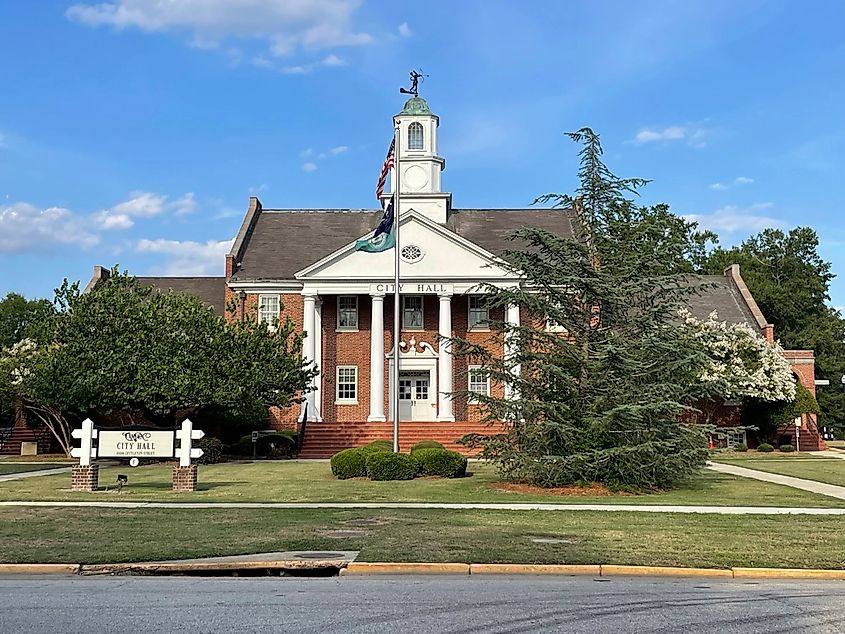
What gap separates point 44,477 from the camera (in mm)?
26547

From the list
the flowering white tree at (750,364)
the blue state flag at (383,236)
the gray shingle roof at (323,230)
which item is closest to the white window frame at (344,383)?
the gray shingle roof at (323,230)

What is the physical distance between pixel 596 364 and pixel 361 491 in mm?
6089

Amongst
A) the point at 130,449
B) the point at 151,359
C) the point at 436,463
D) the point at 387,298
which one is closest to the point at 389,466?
the point at 436,463

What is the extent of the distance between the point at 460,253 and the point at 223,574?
30.9 meters

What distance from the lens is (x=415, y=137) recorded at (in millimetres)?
48031

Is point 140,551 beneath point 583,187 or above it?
beneath

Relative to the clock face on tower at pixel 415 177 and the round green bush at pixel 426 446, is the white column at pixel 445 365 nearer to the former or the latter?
the round green bush at pixel 426 446

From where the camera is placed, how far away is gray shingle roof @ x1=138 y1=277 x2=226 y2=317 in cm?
4851

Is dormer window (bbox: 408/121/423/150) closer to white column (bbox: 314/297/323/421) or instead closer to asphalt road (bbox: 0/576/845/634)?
white column (bbox: 314/297/323/421)

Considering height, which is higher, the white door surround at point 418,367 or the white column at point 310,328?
the white column at point 310,328

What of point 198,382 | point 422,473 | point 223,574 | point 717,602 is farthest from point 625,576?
point 198,382

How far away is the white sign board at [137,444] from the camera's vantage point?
21562mm

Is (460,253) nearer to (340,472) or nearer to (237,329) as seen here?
(237,329)

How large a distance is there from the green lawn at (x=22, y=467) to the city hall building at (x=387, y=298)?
882 cm
